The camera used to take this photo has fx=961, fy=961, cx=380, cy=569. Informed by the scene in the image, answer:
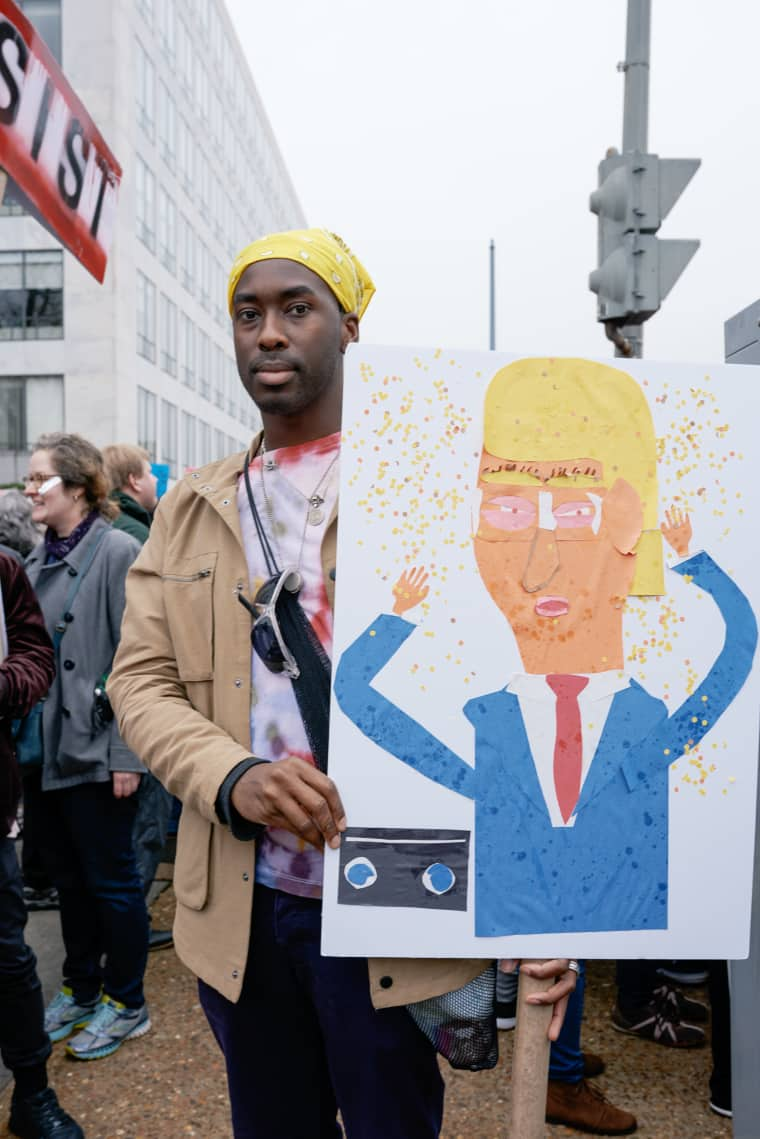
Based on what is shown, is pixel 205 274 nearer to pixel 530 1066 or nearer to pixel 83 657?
pixel 83 657

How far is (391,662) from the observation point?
1.38 meters

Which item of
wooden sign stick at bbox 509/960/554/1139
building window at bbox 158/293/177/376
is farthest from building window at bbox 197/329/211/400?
wooden sign stick at bbox 509/960/554/1139

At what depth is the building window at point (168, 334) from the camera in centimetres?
3016

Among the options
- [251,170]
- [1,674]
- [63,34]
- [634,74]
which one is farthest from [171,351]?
[1,674]

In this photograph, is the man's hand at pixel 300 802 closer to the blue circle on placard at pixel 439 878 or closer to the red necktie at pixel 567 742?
the blue circle on placard at pixel 439 878

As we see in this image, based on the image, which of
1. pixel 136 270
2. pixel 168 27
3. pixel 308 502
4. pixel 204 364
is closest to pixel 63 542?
pixel 308 502

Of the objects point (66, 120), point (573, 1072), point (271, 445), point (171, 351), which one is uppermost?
point (171, 351)

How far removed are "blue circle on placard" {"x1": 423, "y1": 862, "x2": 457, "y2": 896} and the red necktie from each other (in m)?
0.18

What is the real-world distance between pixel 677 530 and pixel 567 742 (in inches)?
13.8

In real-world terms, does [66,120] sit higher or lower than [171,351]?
lower

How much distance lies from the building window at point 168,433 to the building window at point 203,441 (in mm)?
3343

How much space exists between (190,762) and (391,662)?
35 cm

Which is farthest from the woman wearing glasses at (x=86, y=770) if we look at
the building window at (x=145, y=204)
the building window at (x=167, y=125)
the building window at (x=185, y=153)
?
the building window at (x=185, y=153)

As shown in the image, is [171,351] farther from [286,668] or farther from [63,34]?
[286,668]
